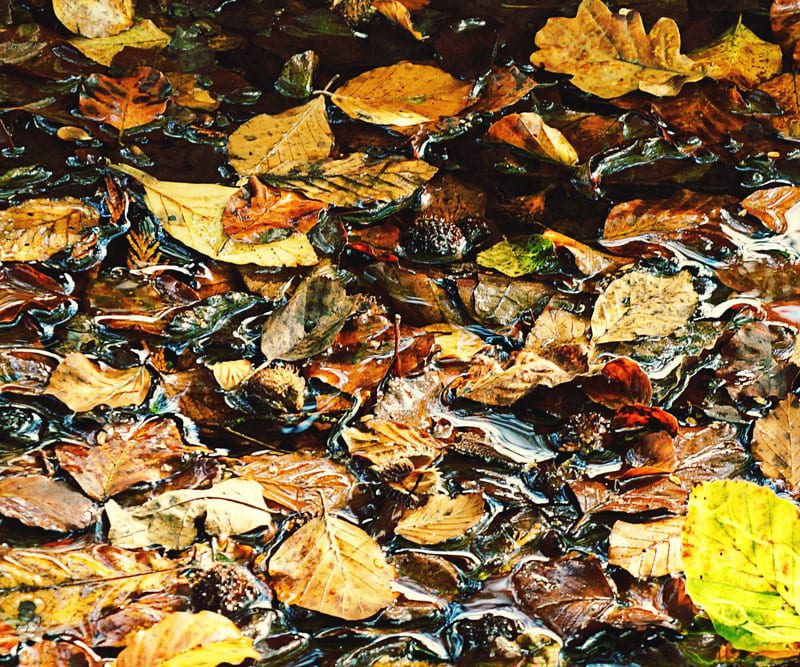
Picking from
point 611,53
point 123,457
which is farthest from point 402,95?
point 123,457

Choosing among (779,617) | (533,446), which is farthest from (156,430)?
(779,617)

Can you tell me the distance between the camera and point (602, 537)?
5.50 ft

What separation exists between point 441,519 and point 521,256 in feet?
2.89

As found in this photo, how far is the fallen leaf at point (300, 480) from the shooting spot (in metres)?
1.72

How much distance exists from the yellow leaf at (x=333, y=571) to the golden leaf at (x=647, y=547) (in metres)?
0.46

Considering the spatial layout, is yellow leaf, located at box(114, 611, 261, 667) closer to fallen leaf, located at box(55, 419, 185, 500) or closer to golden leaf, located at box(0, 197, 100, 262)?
fallen leaf, located at box(55, 419, 185, 500)

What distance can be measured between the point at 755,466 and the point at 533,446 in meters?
0.49

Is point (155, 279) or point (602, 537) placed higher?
point (155, 279)

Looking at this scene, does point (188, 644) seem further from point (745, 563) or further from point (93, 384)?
point (745, 563)

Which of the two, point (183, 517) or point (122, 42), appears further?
point (122, 42)

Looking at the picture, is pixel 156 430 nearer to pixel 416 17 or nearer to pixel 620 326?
pixel 620 326

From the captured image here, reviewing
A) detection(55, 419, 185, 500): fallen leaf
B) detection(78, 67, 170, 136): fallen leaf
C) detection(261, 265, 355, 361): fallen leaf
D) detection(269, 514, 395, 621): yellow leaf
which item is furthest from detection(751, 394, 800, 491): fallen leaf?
detection(78, 67, 170, 136): fallen leaf

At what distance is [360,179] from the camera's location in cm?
244

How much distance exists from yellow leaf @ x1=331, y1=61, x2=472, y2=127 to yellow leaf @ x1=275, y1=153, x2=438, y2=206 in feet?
0.64
